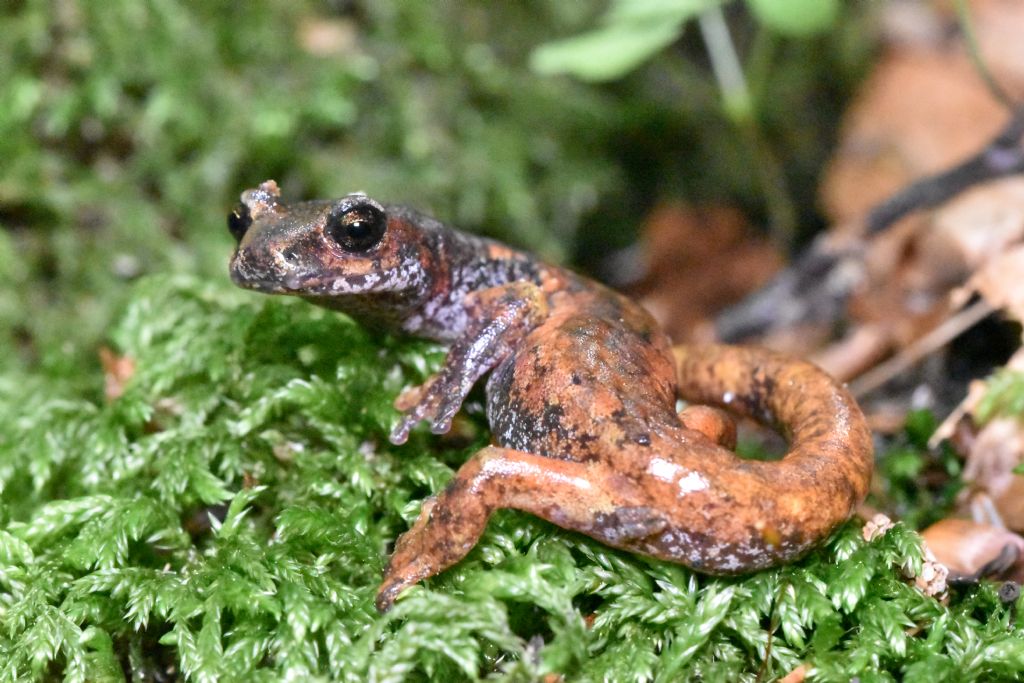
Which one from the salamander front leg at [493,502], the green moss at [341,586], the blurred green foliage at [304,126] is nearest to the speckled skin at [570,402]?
the salamander front leg at [493,502]

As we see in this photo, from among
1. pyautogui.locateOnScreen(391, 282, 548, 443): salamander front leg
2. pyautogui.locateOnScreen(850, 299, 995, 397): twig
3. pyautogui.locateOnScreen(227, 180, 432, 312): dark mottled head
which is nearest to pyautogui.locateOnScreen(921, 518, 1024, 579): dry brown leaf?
pyautogui.locateOnScreen(850, 299, 995, 397): twig

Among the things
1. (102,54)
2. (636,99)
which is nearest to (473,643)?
(102,54)

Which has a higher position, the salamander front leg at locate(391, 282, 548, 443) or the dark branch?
the dark branch

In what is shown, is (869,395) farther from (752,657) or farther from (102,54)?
(102,54)

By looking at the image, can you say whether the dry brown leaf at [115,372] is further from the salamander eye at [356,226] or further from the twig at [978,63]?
the twig at [978,63]

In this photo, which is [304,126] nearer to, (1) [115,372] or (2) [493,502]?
(1) [115,372]

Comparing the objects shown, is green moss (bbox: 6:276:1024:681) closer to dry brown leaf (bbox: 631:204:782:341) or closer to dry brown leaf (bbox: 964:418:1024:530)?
dry brown leaf (bbox: 964:418:1024:530)

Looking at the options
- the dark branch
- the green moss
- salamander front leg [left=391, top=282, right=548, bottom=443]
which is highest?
the dark branch

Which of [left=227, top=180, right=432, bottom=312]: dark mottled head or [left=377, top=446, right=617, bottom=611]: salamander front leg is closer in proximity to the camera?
[left=377, top=446, right=617, bottom=611]: salamander front leg
